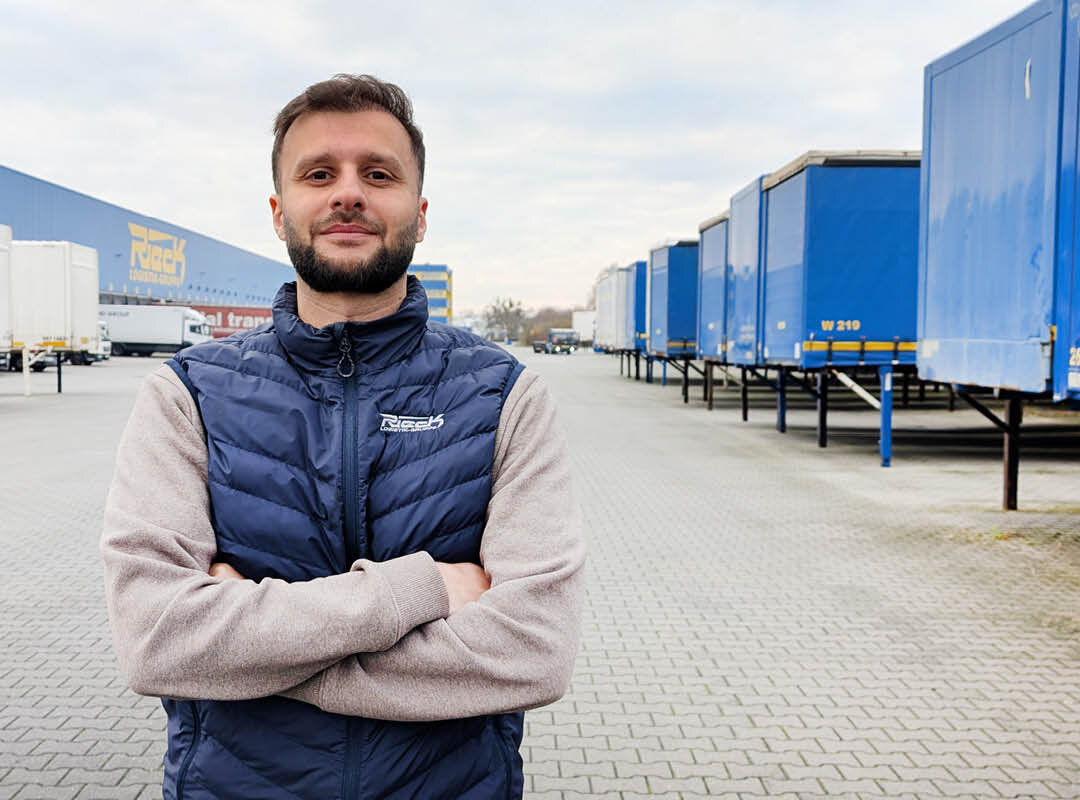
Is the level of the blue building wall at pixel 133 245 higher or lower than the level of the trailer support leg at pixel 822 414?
higher

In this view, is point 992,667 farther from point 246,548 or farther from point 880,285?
point 880,285

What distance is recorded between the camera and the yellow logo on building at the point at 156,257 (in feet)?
181

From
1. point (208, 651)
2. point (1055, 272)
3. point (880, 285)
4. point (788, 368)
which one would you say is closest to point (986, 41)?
point (1055, 272)

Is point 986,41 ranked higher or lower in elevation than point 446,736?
higher

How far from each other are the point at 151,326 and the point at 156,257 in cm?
754

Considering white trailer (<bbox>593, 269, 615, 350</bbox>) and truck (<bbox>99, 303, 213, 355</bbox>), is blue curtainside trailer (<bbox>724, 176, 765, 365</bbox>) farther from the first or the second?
truck (<bbox>99, 303, 213, 355</bbox>)

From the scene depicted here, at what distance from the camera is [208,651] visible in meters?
1.85

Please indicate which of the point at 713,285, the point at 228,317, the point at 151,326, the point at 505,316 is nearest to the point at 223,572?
the point at 713,285

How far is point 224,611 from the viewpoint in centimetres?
186

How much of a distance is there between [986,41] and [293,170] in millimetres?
9016

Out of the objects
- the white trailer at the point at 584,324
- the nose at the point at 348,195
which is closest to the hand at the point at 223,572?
the nose at the point at 348,195

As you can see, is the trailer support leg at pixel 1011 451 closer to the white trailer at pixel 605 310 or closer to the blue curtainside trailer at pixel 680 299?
the blue curtainside trailer at pixel 680 299

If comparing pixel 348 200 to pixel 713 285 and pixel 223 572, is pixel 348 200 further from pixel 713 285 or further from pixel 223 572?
pixel 713 285

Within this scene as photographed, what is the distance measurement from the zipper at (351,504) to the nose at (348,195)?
241 mm
